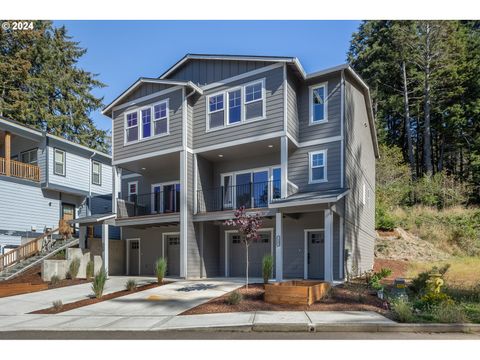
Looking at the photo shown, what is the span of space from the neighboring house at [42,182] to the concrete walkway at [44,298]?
729 cm

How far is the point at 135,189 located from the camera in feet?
70.7

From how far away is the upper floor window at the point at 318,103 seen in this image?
15664mm

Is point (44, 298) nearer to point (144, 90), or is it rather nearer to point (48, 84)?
point (144, 90)

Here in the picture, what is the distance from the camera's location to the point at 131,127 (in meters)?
18.6

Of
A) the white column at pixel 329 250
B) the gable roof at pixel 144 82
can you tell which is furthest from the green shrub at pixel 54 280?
the white column at pixel 329 250

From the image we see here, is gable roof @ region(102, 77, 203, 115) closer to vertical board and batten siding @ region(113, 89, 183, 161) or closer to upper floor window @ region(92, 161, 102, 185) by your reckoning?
vertical board and batten siding @ region(113, 89, 183, 161)

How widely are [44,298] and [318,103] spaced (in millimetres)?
12761

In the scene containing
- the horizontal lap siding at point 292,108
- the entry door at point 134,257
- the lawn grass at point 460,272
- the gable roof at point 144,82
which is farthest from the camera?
the entry door at point 134,257

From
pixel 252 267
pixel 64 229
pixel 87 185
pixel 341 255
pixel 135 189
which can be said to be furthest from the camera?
pixel 87 185

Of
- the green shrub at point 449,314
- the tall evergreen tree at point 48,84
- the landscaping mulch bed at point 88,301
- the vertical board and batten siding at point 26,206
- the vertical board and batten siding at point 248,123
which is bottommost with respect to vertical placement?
the landscaping mulch bed at point 88,301

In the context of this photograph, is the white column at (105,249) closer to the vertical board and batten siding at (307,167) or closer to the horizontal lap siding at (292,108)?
the vertical board and batten siding at (307,167)

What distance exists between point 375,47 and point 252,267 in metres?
30.1
